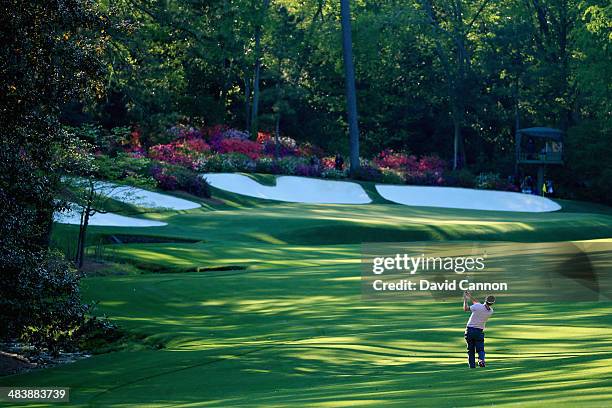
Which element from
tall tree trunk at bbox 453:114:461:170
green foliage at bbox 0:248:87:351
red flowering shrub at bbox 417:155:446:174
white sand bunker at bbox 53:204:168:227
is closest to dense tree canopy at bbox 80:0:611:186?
tall tree trunk at bbox 453:114:461:170

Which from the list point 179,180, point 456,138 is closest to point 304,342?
point 179,180

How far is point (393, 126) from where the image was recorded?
6456 centimetres

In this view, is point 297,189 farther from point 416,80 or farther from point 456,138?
point 416,80

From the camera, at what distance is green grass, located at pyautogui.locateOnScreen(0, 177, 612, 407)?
11555 mm

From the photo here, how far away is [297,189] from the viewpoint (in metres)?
48.7

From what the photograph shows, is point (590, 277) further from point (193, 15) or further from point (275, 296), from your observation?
point (193, 15)

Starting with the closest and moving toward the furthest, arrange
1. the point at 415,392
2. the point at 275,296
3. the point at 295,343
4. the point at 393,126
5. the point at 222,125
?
1. the point at 415,392
2. the point at 295,343
3. the point at 275,296
4. the point at 222,125
5. the point at 393,126

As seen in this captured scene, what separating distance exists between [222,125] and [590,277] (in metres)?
38.9

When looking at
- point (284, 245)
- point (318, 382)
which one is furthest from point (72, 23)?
point (284, 245)

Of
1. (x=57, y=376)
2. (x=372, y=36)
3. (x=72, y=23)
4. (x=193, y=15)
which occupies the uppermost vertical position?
(x=372, y=36)

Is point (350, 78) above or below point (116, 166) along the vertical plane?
above

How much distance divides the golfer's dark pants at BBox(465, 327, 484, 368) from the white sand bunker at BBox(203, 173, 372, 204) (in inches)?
1314

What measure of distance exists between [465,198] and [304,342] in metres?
34.8

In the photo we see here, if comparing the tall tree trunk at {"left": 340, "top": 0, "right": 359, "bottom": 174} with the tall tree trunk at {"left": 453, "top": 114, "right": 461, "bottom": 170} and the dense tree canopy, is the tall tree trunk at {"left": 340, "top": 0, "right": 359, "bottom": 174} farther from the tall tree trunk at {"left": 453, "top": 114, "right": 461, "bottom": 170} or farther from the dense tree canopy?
the tall tree trunk at {"left": 453, "top": 114, "right": 461, "bottom": 170}
